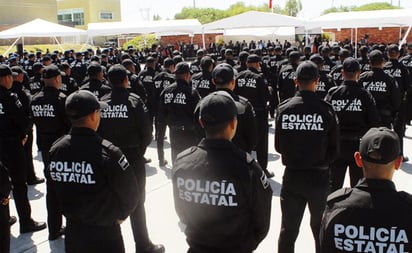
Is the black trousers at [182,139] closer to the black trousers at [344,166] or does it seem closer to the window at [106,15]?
the black trousers at [344,166]

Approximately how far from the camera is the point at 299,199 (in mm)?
3619

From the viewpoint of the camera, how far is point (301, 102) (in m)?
3.59

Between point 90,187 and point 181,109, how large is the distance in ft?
9.71

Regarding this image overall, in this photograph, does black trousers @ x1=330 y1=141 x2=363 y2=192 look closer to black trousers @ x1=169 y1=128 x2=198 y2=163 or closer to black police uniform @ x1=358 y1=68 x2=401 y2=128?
black police uniform @ x1=358 y1=68 x2=401 y2=128

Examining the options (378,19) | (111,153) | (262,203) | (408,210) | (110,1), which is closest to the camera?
(408,210)

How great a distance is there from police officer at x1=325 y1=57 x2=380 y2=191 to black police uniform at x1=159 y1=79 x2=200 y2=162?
1.92m

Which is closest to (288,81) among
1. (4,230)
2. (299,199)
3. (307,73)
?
(307,73)

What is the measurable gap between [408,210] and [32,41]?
168 feet


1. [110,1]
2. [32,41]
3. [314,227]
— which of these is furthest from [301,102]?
[110,1]

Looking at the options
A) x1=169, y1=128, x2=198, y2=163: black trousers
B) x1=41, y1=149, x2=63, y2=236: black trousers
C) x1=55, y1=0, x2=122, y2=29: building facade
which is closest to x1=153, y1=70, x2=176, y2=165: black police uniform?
x1=169, y1=128, x2=198, y2=163: black trousers

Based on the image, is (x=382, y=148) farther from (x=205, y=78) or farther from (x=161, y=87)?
(x=161, y=87)

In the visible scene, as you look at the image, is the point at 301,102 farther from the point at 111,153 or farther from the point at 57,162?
the point at 57,162

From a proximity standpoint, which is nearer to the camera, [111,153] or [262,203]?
[262,203]

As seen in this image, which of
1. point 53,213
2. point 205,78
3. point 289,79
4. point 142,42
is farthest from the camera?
point 142,42
